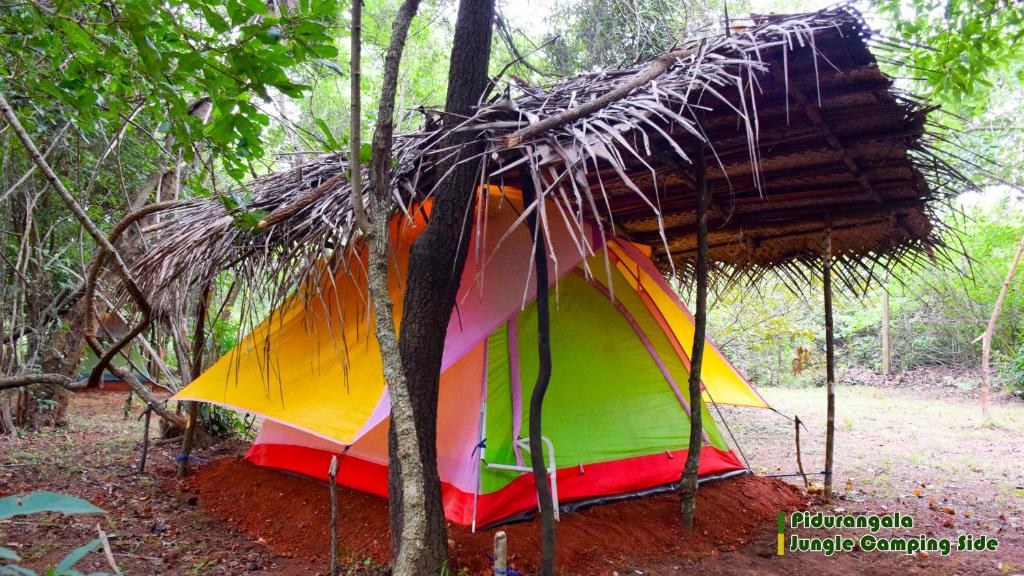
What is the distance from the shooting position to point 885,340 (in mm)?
12867

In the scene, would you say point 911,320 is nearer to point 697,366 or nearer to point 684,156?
point 697,366

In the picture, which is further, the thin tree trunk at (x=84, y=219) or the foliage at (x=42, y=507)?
the thin tree trunk at (x=84, y=219)

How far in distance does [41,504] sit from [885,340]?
49.0ft

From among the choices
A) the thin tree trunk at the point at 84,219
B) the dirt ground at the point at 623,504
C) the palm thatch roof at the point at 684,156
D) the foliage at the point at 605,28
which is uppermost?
the foliage at the point at 605,28

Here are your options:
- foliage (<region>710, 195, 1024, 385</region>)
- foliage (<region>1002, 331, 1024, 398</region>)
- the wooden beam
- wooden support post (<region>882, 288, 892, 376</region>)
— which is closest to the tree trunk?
the wooden beam

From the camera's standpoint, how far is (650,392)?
382 centimetres

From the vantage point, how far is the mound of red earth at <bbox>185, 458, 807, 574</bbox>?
9.05ft

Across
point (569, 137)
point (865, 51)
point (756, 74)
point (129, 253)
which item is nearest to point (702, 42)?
point (756, 74)

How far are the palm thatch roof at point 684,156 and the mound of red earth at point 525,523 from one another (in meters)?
1.29

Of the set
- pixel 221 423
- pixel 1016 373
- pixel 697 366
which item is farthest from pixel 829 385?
pixel 1016 373

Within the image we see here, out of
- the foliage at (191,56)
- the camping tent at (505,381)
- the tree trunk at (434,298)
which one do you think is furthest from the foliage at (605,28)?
the foliage at (191,56)

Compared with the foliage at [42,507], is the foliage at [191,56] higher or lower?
higher

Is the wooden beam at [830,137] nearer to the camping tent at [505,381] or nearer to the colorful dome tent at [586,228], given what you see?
the colorful dome tent at [586,228]

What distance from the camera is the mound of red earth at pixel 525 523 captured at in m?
2.76
